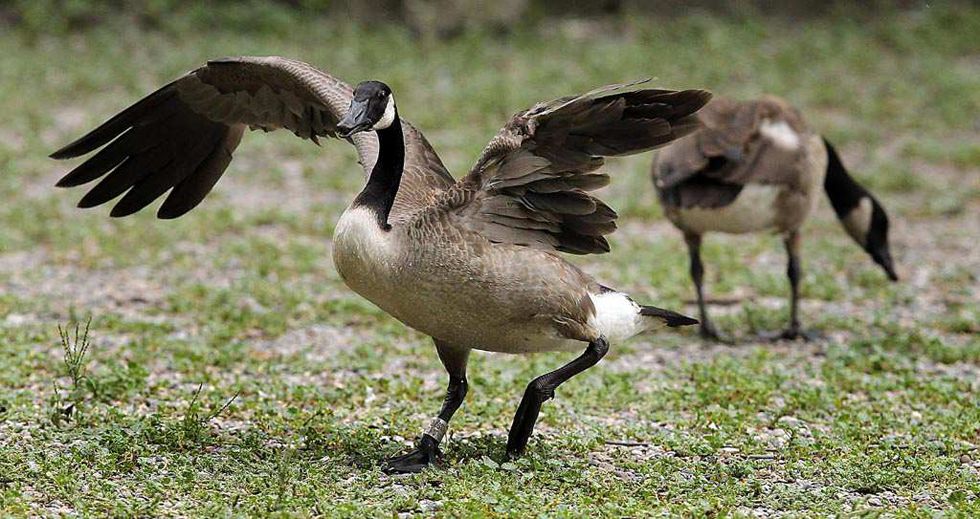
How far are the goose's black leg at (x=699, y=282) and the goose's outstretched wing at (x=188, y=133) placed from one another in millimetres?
2843

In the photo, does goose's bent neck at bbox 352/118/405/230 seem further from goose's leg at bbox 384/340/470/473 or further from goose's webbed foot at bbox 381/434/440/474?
goose's webbed foot at bbox 381/434/440/474

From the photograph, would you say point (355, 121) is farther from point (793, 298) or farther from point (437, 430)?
point (793, 298)

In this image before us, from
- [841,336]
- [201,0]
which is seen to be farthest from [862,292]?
[201,0]

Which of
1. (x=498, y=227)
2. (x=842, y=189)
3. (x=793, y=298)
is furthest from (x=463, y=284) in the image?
(x=842, y=189)

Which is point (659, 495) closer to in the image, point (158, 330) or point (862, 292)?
point (158, 330)

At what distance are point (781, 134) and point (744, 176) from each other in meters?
0.54

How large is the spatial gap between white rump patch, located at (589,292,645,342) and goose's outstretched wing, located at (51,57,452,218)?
97 cm

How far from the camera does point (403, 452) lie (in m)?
5.53

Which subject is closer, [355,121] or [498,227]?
[355,121]

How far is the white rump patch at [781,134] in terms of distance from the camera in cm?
819

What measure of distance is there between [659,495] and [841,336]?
359 cm

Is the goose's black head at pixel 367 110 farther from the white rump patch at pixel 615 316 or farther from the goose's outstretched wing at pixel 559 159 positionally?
the white rump patch at pixel 615 316

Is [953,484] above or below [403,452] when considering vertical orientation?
below

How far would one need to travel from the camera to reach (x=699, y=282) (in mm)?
8375
